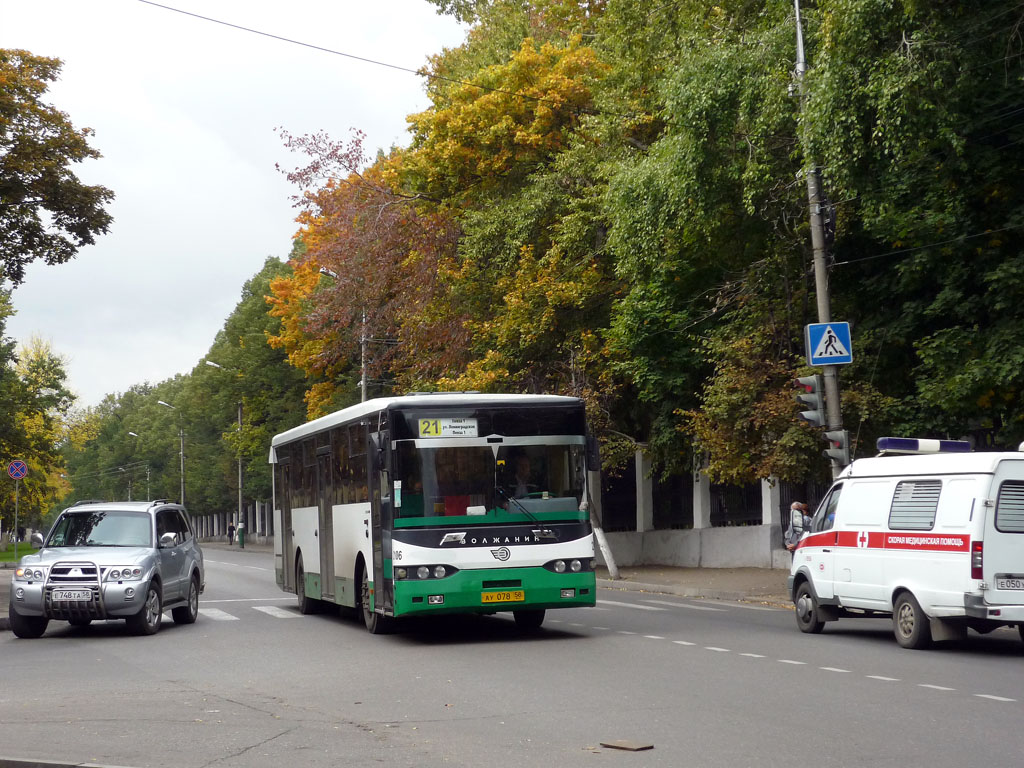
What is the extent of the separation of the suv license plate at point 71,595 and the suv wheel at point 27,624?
2.30ft

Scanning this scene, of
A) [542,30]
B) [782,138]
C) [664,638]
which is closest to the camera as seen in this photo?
[664,638]

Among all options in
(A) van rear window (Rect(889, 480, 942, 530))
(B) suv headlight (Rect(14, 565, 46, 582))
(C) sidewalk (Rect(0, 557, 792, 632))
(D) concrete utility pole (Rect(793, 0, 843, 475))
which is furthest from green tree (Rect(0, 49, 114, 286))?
(A) van rear window (Rect(889, 480, 942, 530))

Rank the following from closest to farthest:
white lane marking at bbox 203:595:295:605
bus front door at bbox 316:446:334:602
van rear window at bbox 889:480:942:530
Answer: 1. van rear window at bbox 889:480:942:530
2. bus front door at bbox 316:446:334:602
3. white lane marking at bbox 203:595:295:605

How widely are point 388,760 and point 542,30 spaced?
3317 centimetres

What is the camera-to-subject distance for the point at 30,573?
732 inches

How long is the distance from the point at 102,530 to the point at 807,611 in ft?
32.3

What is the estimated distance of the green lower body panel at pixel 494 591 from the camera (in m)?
16.4

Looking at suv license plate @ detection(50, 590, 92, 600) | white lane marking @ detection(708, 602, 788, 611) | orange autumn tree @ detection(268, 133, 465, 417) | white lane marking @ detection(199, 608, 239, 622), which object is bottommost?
white lane marking @ detection(708, 602, 788, 611)

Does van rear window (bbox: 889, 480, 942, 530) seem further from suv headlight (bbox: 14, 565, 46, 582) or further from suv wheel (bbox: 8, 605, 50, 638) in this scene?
suv wheel (bbox: 8, 605, 50, 638)

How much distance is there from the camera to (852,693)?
37.6ft

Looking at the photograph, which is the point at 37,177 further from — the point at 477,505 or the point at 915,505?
the point at 915,505

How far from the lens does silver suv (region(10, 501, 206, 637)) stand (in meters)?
18.4

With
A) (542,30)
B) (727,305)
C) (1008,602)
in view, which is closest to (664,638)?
(1008,602)

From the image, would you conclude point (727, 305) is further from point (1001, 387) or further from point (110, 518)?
point (110, 518)
